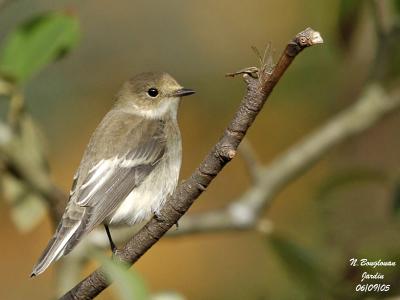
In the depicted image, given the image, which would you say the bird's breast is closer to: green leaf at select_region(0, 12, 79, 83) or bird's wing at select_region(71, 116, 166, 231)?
bird's wing at select_region(71, 116, 166, 231)

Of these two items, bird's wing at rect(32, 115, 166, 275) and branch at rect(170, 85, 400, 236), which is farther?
branch at rect(170, 85, 400, 236)

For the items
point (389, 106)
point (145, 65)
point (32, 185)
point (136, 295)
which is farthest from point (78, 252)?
point (145, 65)

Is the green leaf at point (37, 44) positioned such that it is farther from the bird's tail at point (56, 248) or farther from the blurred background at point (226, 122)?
the bird's tail at point (56, 248)

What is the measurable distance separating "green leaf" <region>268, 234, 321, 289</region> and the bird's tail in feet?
3.09

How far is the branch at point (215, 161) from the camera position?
237cm

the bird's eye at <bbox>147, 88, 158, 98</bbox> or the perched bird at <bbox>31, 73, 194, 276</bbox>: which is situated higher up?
the bird's eye at <bbox>147, 88, 158, 98</bbox>

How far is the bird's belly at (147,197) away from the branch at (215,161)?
38.5 inches

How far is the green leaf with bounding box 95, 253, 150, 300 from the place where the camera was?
6.93 feet

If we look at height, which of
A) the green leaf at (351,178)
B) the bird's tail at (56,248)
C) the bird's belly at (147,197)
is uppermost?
the bird's tail at (56,248)

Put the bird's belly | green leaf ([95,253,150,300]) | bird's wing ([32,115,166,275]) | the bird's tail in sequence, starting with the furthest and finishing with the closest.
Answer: the bird's belly, bird's wing ([32,115,166,275]), the bird's tail, green leaf ([95,253,150,300])

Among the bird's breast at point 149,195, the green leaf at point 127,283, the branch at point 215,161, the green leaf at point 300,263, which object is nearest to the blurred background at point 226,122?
the green leaf at point 300,263

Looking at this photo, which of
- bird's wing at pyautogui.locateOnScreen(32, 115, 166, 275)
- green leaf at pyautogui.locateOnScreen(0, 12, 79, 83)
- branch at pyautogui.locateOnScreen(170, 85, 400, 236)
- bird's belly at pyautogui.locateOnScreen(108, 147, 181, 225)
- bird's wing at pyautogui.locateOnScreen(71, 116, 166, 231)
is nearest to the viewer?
bird's wing at pyautogui.locateOnScreen(32, 115, 166, 275)

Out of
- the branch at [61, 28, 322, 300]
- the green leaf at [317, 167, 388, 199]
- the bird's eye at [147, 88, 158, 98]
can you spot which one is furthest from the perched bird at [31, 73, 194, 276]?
the green leaf at [317, 167, 388, 199]

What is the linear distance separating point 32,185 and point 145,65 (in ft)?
8.80
